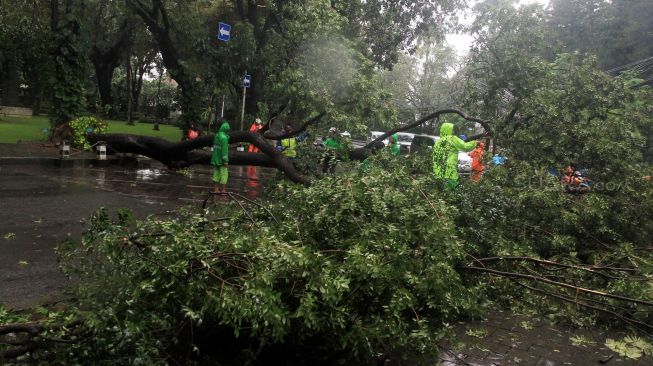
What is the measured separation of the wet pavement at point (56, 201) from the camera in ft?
16.3

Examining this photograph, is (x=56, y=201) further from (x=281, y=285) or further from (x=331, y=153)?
(x=281, y=285)

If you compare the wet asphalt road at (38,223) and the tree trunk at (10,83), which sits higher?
the tree trunk at (10,83)

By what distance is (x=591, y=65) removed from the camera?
8891 millimetres

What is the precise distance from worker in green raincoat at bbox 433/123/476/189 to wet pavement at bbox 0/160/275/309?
3.19m

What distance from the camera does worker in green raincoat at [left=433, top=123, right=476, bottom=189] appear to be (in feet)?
20.7

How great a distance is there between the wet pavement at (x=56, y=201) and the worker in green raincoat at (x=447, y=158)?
10.5 feet

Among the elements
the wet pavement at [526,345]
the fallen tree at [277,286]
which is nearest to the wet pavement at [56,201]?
the fallen tree at [277,286]

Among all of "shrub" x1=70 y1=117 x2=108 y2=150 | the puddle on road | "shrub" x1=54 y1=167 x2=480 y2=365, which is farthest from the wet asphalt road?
"shrub" x1=70 y1=117 x2=108 y2=150

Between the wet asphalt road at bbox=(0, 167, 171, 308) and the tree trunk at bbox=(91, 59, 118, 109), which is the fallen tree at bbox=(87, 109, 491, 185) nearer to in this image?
the wet asphalt road at bbox=(0, 167, 171, 308)

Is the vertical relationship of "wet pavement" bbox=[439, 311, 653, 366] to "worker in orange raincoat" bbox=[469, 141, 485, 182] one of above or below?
below

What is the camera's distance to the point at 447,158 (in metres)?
6.91


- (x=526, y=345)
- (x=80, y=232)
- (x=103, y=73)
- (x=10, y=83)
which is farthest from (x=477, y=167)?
(x=10, y=83)

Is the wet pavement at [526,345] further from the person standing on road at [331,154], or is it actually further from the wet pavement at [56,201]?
the wet pavement at [56,201]

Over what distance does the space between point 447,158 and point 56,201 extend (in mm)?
6589
